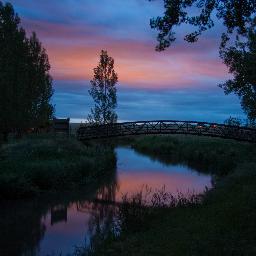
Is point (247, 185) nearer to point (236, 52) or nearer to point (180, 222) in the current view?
point (180, 222)

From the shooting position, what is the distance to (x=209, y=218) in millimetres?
14312

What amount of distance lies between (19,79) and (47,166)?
686 inches

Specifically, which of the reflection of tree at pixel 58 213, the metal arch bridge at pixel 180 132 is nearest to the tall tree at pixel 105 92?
the metal arch bridge at pixel 180 132

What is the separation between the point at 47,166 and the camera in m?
29.0

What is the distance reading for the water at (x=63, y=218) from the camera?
662 inches

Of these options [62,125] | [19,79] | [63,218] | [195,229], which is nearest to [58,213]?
[63,218]

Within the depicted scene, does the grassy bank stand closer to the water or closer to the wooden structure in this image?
the water

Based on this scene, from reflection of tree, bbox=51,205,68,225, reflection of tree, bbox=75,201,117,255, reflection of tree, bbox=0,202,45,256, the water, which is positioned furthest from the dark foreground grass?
reflection of tree, bbox=51,205,68,225

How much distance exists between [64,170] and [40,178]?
251cm

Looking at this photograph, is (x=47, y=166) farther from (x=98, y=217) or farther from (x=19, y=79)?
(x=19, y=79)

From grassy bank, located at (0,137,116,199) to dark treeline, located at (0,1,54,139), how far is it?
350 centimetres

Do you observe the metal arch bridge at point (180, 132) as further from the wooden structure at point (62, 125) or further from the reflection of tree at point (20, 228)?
the reflection of tree at point (20, 228)

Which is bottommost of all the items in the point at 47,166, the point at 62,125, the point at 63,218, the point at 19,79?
the point at 63,218

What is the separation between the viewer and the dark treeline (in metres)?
40.3
